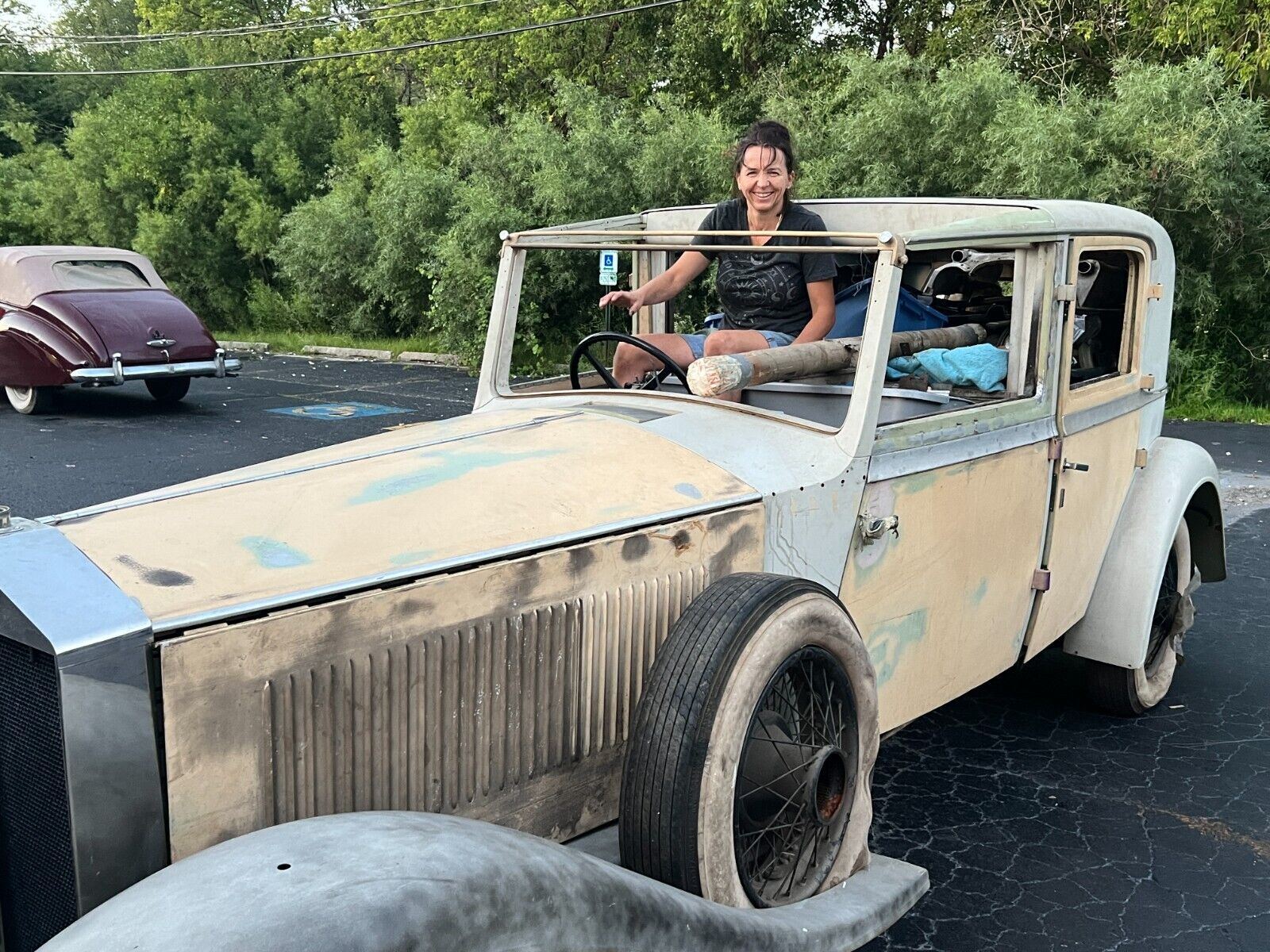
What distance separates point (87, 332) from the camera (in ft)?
37.6

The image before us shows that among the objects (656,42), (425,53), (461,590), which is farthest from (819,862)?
(425,53)

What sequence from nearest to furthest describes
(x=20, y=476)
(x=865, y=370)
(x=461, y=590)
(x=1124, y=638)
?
(x=461, y=590) → (x=865, y=370) → (x=1124, y=638) → (x=20, y=476)

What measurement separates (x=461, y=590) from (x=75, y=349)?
1054cm

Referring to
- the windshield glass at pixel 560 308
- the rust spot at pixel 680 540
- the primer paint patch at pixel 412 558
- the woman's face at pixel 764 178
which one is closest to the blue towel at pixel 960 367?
the woman's face at pixel 764 178

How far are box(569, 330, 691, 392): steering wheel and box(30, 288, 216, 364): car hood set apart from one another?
30.1 ft

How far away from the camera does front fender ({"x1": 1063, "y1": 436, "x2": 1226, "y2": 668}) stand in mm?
4039

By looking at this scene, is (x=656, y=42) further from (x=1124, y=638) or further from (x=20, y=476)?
(x=1124, y=638)

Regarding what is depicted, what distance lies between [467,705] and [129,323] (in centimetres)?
1081

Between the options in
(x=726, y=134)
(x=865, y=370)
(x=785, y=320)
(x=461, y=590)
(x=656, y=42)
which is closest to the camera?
(x=461, y=590)

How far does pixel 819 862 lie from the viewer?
104 inches

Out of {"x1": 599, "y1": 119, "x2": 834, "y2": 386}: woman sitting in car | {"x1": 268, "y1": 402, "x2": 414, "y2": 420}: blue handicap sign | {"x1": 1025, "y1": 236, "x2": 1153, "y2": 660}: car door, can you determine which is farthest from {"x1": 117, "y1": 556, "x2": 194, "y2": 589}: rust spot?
{"x1": 268, "y1": 402, "x2": 414, "y2": 420}: blue handicap sign

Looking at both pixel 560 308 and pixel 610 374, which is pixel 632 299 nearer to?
pixel 610 374

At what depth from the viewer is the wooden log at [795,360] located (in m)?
2.96

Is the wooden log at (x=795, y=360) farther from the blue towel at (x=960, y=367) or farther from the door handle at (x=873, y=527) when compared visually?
the door handle at (x=873, y=527)
